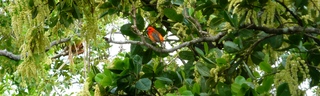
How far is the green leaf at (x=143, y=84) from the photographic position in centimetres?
224

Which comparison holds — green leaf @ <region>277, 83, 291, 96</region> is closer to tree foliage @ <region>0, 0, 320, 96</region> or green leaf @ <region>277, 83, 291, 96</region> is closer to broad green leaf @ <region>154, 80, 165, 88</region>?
tree foliage @ <region>0, 0, 320, 96</region>

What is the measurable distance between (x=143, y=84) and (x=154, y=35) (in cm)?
51

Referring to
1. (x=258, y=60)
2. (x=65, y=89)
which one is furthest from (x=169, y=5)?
(x=65, y=89)

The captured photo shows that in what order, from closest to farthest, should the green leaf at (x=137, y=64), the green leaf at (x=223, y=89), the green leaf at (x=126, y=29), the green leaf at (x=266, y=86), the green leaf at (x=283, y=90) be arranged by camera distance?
1. the green leaf at (x=283, y=90)
2. the green leaf at (x=266, y=86)
3. the green leaf at (x=223, y=89)
4. the green leaf at (x=137, y=64)
5. the green leaf at (x=126, y=29)

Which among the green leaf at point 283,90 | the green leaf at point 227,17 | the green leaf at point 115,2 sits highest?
the green leaf at point 115,2

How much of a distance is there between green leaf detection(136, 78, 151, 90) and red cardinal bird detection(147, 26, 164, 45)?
0.37 metres

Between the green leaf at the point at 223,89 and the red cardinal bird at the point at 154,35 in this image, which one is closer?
the green leaf at the point at 223,89

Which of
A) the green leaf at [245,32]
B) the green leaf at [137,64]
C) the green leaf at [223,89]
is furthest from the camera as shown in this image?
the green leaf at [137,64]

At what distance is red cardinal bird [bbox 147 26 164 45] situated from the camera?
263cm

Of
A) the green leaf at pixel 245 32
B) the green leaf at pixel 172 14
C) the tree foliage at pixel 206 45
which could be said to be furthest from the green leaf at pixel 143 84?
the green leaf at pixel 245 32

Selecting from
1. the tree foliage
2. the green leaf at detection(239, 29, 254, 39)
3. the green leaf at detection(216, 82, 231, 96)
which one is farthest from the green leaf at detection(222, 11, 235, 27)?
the green leaf at detection(216, 82, 231, 96)

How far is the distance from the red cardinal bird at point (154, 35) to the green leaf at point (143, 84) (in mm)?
372

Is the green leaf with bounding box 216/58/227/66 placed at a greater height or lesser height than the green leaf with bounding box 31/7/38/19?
lesser

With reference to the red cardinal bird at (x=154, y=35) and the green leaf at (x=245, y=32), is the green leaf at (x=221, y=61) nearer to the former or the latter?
the green leaf at (x=245, y=32)
